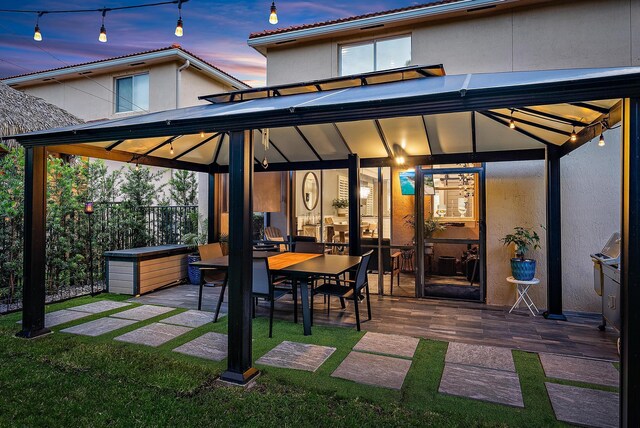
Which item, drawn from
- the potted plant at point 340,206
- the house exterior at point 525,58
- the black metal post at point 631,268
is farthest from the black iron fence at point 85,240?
the black metal post at point 631,268

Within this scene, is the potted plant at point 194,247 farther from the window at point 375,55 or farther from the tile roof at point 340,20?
the window at point 375,55

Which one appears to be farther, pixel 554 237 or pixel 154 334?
pixel 554 237

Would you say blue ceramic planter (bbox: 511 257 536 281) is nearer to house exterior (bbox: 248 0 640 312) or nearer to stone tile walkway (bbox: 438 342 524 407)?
house exterior (bbox: 248 0 640 312)

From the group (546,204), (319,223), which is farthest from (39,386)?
(546,204)

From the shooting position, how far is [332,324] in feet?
16.4

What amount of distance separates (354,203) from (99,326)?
404cm

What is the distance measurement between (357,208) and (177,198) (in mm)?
5171

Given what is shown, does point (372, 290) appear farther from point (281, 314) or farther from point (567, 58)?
point (567, 58)

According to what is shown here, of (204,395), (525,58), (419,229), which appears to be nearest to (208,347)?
(204,395)

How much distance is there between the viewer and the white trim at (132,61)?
9.77 meters

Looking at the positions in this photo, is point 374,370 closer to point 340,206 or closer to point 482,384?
point 482,384

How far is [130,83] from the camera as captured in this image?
1068 centimetres

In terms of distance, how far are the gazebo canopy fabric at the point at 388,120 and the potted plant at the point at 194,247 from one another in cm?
155

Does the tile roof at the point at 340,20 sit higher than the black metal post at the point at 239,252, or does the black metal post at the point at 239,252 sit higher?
the tile roof at the point at 340,20
